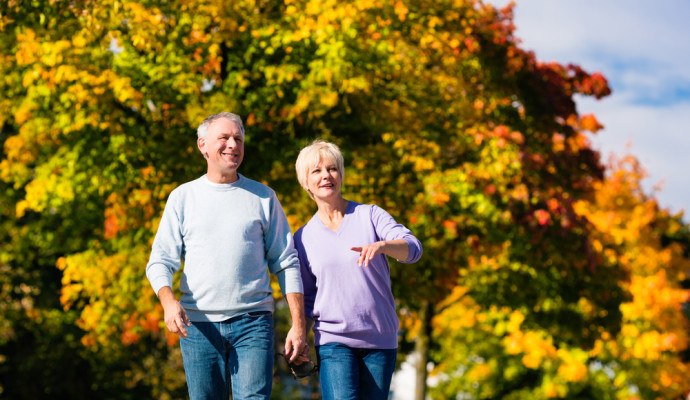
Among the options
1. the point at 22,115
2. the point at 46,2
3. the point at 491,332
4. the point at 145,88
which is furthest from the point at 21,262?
the point at 491,332

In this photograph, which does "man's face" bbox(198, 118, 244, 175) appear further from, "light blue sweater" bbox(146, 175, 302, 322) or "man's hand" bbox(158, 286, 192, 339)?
"man's hand" bbox(158, 286, 192, 339)

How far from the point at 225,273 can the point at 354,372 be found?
0.83m

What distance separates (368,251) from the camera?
3662 mm

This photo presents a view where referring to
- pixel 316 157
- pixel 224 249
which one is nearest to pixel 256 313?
pixel 224 249

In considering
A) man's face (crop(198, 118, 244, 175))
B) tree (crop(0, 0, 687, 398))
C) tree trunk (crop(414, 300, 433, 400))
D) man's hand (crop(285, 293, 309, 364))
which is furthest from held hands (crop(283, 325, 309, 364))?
tree trunk (crop(414, 300, 433, 400))

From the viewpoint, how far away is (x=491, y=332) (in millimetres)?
22750

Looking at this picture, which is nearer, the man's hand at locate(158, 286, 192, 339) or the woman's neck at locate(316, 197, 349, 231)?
the man's hand at locate(158, 286, 192, 339)

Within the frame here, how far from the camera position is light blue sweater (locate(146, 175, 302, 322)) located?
3.76m

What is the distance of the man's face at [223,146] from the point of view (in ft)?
12.8

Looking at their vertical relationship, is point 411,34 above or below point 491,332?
above

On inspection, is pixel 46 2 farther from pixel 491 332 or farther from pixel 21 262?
pixel 491 332

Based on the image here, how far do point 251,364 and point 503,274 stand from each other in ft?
31.0

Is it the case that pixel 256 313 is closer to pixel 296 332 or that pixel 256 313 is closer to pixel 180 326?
pixel 296 332

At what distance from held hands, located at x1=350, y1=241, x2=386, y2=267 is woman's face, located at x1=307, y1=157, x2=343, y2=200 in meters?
0.51
